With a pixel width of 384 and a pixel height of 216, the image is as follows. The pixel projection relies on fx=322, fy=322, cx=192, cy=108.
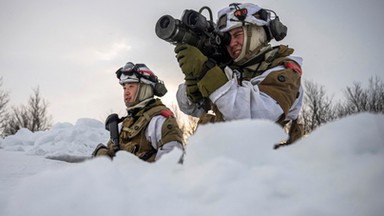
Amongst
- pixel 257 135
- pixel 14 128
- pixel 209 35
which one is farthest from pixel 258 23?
pixel 14 128

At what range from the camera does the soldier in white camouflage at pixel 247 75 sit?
187 centimetres

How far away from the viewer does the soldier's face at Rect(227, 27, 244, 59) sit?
2.24 meters

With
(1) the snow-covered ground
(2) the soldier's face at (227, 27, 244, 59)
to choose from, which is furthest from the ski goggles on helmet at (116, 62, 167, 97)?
(1) the snow-covered ground

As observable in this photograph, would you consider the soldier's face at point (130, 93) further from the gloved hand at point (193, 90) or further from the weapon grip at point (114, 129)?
the gloved hand at point (193, 90)

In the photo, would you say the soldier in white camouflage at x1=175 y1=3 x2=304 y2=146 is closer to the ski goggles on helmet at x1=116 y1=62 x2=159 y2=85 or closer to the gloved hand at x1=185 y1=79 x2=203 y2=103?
the gloved hand at x1=185 y1=79 x2=203 y2=103

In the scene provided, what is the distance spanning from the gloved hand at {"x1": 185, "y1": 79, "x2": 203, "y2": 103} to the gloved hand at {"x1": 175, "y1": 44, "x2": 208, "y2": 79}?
16 centimetres

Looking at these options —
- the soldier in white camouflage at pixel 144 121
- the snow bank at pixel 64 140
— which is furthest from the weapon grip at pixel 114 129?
the snow bank at pixel 64 140

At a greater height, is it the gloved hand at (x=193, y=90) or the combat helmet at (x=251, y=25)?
the combat helmet at (x=251, y=25)

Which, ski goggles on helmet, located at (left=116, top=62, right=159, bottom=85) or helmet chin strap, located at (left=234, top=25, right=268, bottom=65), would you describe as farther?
ski goggles on helmet, located at (left=116, top=62, right=159, bottom=85)

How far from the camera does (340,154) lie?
2.55 feet

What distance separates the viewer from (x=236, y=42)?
2.26m

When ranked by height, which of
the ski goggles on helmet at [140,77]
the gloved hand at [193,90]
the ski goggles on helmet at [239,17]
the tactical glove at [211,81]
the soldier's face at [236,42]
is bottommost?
the ski goggles on helmet at [140,77]

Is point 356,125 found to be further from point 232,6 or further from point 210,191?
point 232,6

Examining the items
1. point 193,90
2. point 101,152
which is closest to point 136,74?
point 101,152
